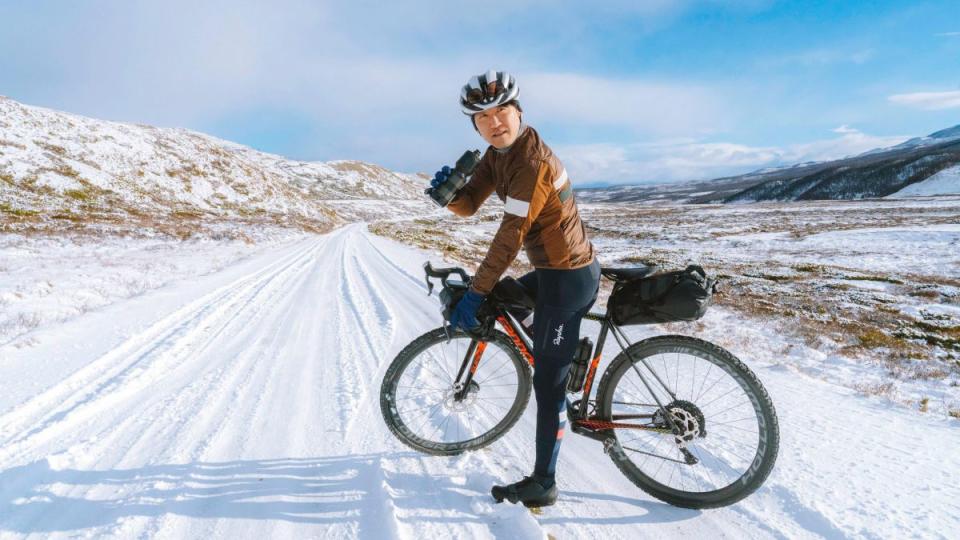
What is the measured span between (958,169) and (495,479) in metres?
180

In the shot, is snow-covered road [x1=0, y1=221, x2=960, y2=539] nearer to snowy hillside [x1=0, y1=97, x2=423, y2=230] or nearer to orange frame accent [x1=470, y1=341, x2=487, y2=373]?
orange frame accent [x1=470, y1=341, x2=487, y2=373]

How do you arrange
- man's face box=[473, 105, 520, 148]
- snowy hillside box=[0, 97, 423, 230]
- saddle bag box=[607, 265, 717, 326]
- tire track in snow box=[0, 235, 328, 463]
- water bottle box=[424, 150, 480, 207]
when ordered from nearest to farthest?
man's face box=[473, 105, 520, 148], saddle bag box=[607, 265, 717, 326], water bottle box=[424, 150, 480, 207], tire track in snow box=[0, 235, 328, 463], snowy hillside box=[0, 97, 423, 230]

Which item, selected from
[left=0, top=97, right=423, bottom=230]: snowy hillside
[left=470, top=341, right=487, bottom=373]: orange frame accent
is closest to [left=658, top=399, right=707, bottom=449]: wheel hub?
[left=470, top=341, right=487, bottom=373]: orange frame accent

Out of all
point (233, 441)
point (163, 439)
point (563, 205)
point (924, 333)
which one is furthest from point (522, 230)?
point (924, 333)

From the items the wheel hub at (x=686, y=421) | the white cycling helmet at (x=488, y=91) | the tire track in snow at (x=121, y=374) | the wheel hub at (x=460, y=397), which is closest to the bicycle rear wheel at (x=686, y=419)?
the wheel hub at (x=686, y=421)

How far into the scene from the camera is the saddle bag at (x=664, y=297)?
2906 mm

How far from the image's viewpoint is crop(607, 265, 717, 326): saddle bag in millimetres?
2906

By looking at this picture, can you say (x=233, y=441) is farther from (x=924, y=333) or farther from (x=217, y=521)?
(x=924, y=333)

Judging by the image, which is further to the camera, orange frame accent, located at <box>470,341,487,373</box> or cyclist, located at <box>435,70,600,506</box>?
orange frame accent, located at <box>470,341,487,373</box>

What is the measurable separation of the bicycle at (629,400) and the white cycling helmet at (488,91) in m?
1.27

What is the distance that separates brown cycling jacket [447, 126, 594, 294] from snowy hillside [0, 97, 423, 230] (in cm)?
4080

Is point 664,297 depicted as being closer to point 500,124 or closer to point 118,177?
point 500,124

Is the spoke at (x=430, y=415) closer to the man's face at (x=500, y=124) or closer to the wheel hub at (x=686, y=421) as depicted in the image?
the wheel hub at (x=686, y=421)

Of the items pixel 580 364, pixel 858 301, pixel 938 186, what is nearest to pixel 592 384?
pixel 580 364
